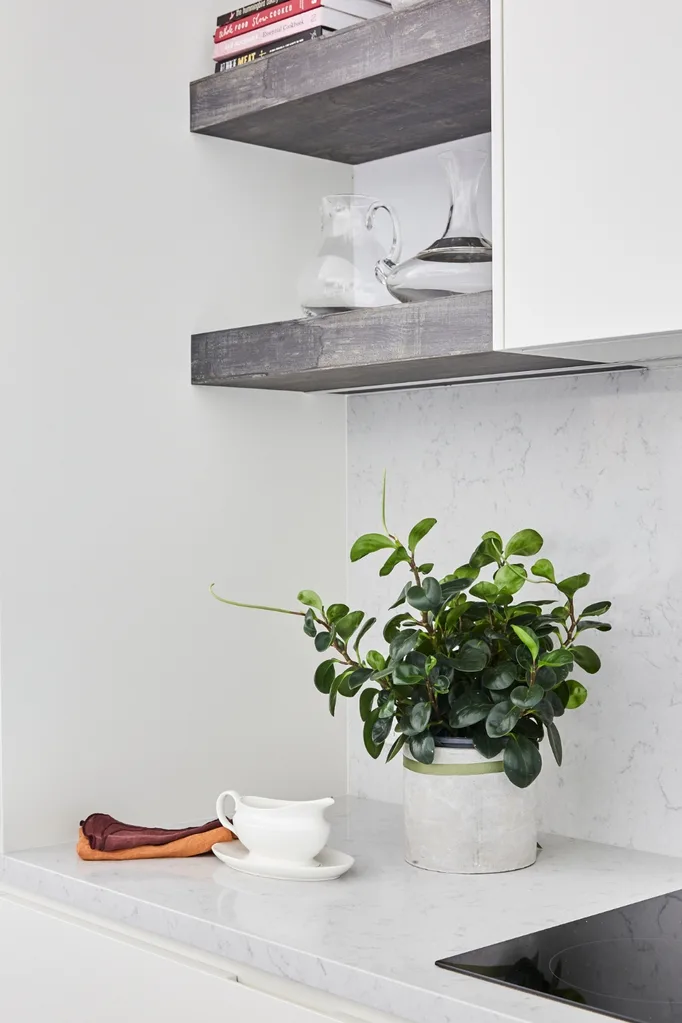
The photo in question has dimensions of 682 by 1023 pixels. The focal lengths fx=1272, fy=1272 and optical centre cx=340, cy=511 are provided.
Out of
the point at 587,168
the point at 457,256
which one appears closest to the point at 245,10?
the point at 457,256

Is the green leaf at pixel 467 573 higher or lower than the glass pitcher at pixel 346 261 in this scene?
lower

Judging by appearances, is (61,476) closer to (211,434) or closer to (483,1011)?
(211,434)

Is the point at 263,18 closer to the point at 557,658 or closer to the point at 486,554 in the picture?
the point at 486,554

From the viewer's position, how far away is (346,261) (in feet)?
5.57

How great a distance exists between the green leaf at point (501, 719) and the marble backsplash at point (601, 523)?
0.25m

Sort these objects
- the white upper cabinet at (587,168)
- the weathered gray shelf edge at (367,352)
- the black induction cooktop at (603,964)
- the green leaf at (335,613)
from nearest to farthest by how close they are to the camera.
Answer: the black induction cooktop at (603,964), the white upper cabinet at (587,168), the weathered gray shelf edge at (367,352), the green leaf at (335,613)

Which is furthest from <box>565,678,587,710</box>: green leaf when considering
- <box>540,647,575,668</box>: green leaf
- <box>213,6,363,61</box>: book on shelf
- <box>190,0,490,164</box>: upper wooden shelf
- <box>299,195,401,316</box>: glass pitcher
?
<box>213,6,363,61</box>: book on shelf

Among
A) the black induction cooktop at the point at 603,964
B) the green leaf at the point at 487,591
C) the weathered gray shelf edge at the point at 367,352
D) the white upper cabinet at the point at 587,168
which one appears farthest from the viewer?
the green leaf at the point at 487,591

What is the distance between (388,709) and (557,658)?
217mm

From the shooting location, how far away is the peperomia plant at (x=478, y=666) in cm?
→ 150

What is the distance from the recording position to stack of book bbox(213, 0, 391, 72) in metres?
1.68

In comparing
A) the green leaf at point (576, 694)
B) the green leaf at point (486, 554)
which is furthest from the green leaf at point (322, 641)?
the green leaf at point (576, 694)

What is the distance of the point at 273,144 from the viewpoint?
6.37 ft

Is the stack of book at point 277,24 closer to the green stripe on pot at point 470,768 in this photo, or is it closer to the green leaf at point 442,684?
the green leaf at point 442,684
